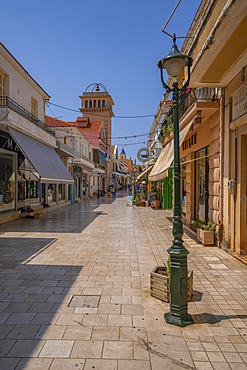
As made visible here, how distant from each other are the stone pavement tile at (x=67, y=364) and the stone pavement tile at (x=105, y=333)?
46cm

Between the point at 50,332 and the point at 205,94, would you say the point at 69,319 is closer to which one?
the point at 50,332

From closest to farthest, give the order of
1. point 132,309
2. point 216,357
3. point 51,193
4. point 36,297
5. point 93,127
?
point 216,357 < point 132,309 < point 36,297 < point 51,193 < point 93,127

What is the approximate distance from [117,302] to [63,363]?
61.7 inches

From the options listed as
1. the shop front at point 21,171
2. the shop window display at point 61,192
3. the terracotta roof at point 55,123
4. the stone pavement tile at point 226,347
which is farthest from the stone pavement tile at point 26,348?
the terracotta roof at point 55,123

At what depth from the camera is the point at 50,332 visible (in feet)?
11.3

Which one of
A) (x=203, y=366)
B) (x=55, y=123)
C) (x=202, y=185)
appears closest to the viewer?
(x=203, y=366)

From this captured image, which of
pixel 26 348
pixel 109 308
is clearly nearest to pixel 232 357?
pixel 109 308

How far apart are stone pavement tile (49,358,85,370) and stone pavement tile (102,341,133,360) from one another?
28 cm

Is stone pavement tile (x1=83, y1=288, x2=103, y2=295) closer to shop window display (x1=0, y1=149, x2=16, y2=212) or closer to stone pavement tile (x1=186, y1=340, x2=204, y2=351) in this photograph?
stone pavement tile (x1=186, y1=340, x2=204, y2=351)

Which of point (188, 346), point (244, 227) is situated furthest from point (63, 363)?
point (244, 227)

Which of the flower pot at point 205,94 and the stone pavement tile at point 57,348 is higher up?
the flower pot at point 205,94

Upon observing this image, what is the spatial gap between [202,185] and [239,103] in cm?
429

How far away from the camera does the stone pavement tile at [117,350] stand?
9.74 ft

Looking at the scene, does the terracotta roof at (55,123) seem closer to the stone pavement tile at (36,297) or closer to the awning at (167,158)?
the awning at (167,158)
